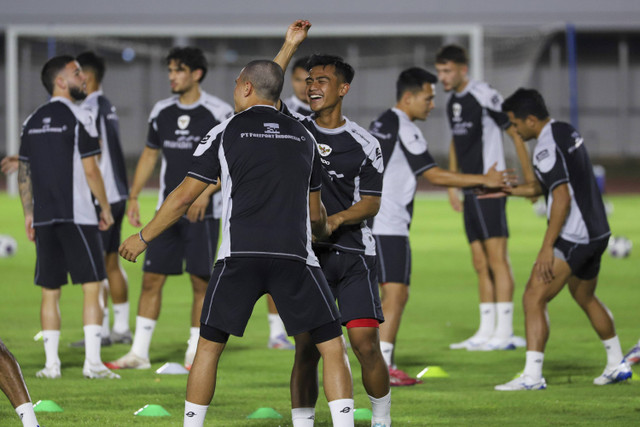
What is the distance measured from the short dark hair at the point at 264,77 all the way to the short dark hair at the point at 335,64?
0.78m

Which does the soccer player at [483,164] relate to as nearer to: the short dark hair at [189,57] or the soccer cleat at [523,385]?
the soccer cleat at [523,385]

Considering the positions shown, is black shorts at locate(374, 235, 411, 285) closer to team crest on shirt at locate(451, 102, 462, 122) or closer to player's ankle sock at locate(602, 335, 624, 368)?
player's ankle sock at locate(602, 335, 624, 368)

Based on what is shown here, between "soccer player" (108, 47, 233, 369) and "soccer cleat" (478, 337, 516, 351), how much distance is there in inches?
96.3

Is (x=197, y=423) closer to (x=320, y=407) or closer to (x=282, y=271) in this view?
(x=282, y=271)

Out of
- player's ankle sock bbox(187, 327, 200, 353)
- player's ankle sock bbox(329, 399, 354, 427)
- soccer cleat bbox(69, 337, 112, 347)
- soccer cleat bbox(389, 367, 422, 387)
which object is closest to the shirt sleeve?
player's ankle sock bbox(329, 399, 354, 427)

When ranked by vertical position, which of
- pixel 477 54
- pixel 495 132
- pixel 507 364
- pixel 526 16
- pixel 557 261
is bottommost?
pixel 507 364

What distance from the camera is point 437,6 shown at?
41406 millimetres

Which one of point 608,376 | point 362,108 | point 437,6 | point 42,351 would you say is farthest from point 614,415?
point 437,6

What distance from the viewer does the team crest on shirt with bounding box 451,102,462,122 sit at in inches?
393

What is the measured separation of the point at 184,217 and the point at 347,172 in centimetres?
285

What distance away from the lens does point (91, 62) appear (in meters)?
9.66

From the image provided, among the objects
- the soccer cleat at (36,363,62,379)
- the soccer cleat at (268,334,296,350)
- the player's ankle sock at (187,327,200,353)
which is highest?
the player's ankle sock at (187,327,200,353)

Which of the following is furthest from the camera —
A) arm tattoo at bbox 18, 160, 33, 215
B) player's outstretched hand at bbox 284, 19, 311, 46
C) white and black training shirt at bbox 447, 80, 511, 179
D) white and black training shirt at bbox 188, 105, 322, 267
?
white and black training shirt at bbox 447, 80, 511, 179

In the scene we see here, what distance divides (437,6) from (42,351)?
112ft
